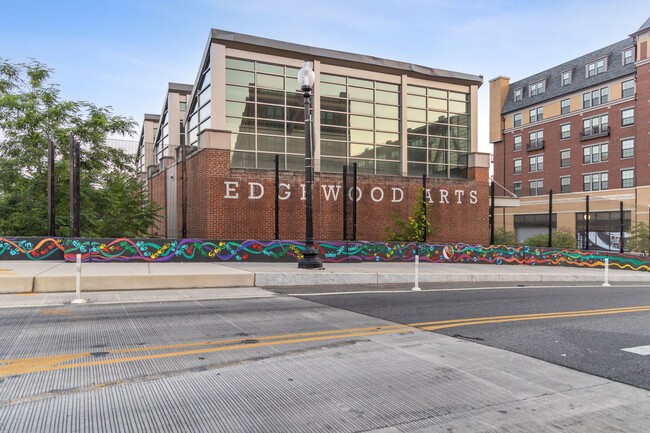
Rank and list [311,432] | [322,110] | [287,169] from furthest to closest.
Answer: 1. [322,110]
2. [287,169]
3. [311,432]

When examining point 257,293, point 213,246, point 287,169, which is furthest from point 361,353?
point 287,169

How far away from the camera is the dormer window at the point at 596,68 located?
158 feet

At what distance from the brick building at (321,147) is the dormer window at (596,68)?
3166 cm

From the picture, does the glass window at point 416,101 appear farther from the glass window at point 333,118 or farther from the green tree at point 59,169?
the green tree at point 59,169

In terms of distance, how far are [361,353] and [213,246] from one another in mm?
11092

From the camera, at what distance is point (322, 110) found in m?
22.4

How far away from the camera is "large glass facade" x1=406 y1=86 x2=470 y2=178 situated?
24.3 meters

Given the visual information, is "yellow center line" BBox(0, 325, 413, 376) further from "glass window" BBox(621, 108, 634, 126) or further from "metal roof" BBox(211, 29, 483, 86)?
"glass window" BBox(621, 108, 634, 126)

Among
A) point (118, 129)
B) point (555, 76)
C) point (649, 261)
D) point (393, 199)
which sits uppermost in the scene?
point (555, 76)

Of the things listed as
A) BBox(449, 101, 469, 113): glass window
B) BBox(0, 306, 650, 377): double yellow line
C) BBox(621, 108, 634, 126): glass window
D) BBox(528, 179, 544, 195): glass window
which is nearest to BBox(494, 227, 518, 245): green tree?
BBox(449, 101, 469, 113): glass window

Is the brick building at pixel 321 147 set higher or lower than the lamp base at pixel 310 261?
higher

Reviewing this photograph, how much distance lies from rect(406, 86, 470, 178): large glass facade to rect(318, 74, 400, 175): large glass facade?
3.00 ft

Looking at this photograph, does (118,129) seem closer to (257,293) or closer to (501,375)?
(257,293)

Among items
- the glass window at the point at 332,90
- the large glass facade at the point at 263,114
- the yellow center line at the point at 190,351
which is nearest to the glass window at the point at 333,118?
the glass window at the point at 332,90
